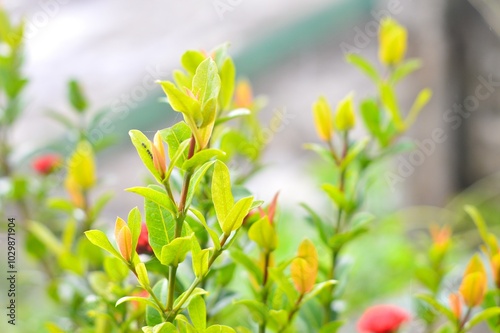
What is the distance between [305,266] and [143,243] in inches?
4.9

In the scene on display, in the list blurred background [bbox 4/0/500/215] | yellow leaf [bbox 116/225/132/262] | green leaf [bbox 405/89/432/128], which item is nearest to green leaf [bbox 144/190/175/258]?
yellow leaf [bbox 116/225/132/262]

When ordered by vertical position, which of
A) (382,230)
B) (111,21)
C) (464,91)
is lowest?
(382,230)

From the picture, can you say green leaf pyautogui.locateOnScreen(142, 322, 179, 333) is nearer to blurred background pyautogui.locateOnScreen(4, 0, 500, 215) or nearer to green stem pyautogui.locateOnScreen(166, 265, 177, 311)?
green stem pyautogui.locateOnScreen(166, 265, 177, 311)

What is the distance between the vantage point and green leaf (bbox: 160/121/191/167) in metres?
0.39

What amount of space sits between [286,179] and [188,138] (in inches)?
83.3

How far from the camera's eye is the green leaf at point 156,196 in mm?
366

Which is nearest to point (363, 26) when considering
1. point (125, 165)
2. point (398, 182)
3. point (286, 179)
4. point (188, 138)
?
point (286, 179)

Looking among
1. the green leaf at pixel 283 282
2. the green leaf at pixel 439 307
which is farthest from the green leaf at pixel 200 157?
the green leaf at pixel 439 307

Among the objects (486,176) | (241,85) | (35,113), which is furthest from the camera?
(35,113)

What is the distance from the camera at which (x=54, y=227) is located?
1.04m

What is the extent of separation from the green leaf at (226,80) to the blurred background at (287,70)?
0.37 metres

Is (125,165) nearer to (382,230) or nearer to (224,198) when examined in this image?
(382,230)

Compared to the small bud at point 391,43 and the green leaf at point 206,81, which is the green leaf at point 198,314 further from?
the small bud at point 391,43

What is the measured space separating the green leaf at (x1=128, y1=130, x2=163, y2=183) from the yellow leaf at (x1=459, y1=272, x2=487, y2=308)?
0.90 ft
